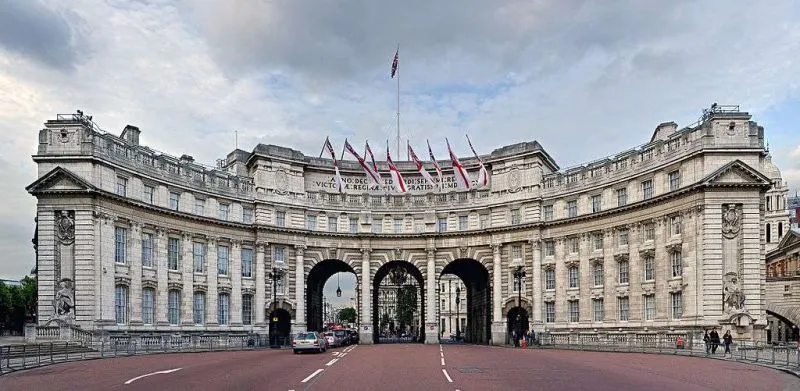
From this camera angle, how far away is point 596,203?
230 feet

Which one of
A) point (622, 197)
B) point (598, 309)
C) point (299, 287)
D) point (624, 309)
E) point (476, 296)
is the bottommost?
point (476, 296)

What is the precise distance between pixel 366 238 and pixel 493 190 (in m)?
13.6

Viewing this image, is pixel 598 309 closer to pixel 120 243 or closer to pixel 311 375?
pixel 120 243

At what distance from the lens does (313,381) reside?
25.8 meters

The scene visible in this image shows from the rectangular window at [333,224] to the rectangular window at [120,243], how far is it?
79.7 feet

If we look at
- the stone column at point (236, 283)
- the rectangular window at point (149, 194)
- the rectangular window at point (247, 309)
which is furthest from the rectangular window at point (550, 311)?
the rectangular window at point (149, 194)

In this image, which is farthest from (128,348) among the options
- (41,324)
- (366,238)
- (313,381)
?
(366,238)

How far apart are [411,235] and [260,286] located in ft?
53.5

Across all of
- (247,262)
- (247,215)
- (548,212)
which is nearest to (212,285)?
(247,262)

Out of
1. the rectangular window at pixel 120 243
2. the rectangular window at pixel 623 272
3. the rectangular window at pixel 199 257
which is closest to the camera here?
the rectangular window at pixel 120 243

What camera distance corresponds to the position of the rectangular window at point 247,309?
2896 inches

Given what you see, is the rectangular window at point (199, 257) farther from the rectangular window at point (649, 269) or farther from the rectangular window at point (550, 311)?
the rectangular window at point (649, 269)

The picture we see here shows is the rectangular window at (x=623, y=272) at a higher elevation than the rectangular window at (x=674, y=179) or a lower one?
lower

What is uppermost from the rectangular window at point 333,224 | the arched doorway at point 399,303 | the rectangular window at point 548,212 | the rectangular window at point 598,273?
the rectangular window at point 548,212
